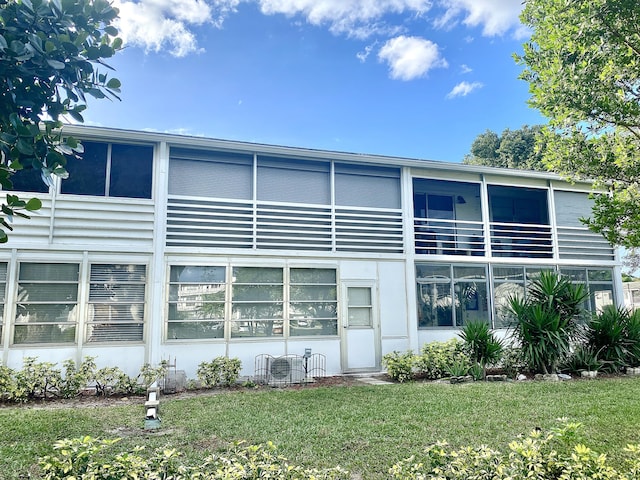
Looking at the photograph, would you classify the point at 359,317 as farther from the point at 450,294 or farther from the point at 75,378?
the point at 75,378

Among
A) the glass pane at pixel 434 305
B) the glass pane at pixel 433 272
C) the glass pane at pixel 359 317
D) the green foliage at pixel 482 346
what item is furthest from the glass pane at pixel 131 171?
the green foliage at pixel 482 346

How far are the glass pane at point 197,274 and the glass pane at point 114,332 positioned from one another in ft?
3.79

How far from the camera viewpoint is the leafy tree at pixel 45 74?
2.23 m

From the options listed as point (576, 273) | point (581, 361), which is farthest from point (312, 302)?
point (576, 273)

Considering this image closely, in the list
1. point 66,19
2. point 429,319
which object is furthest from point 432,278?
point 66,19

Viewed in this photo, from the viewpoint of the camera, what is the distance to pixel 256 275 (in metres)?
9.60

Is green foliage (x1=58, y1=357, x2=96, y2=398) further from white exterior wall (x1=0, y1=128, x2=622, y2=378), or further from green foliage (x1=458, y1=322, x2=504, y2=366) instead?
green foliage (x1=458, y1=322, x2=504, y2=366)

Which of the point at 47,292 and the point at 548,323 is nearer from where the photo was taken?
the point at 47,292

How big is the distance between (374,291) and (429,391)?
293 cm

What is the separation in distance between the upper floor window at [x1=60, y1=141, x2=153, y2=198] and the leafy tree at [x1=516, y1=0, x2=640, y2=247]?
7137 millimetres

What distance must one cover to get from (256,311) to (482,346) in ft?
15.6

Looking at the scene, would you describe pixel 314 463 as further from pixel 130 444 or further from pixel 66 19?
pixel 66 19

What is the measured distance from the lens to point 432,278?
10.9 meters

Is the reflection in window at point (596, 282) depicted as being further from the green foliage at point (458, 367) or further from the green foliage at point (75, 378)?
the green foliage at point (75, 378)
